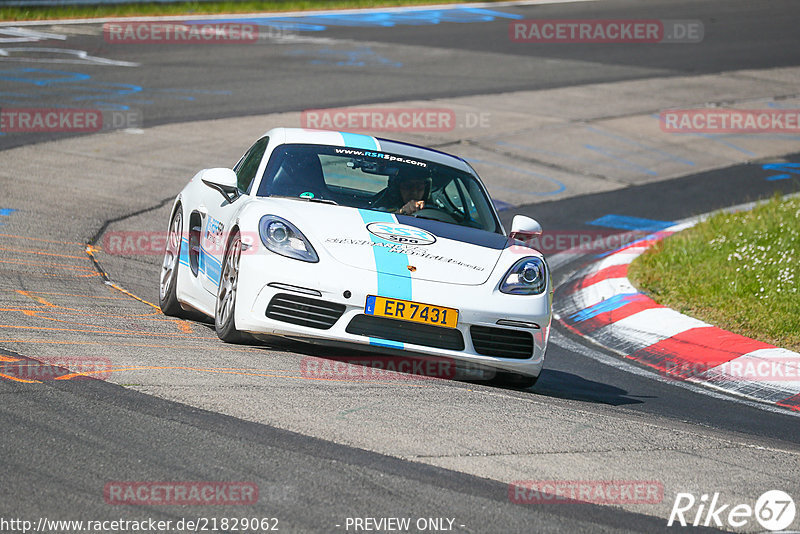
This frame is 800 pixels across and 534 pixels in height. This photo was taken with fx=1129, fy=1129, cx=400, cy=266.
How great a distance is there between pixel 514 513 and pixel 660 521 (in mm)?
543

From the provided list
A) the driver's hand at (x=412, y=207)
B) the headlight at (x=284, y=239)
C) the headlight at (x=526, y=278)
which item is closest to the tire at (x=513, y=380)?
the headlight at (x=526, y=278)

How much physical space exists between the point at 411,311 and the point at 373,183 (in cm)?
156

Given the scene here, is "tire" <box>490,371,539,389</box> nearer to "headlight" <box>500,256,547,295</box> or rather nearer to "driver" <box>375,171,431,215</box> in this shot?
"headlight" <box>500,256,547,295</box>

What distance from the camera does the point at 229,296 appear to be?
6270mm

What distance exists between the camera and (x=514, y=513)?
3.93 metres

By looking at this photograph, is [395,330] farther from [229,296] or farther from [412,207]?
[412,207]

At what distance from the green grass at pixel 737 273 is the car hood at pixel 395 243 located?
2588mm

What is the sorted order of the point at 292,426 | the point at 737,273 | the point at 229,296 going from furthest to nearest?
the point at 737,273 → the point at 229,296 → the point at 292,426

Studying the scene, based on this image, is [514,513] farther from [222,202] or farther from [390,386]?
[222,202]

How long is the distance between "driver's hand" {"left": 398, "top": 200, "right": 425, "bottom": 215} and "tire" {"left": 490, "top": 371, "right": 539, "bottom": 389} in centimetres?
117

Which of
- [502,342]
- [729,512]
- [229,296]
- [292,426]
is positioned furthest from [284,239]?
[729,512]

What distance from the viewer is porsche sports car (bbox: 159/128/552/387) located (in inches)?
233

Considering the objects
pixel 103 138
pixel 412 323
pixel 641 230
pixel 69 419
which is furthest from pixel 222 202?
pixel 103 138

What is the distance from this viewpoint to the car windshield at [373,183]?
6.97 metres
